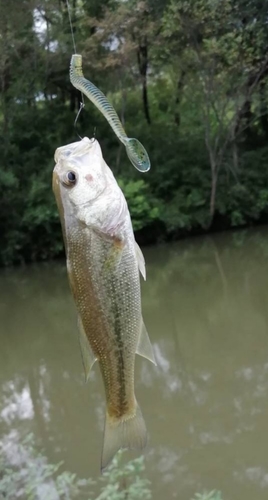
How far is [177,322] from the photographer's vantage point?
8.01 m

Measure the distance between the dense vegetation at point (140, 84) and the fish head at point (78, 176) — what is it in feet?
37.4

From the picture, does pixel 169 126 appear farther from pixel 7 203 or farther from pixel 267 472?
pixel 267 472

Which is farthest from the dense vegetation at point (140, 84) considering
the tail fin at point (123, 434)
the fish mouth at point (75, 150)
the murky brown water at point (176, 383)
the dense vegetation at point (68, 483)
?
the tail fin at point (123, 434)

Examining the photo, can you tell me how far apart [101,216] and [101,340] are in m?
0.31

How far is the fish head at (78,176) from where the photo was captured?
1.46m

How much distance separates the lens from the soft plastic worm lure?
1289 millimetres

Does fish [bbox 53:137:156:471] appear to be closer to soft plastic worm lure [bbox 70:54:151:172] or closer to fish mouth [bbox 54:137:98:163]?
fish mouth [bbox 54:137:98:163]

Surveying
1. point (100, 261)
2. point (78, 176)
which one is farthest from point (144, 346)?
point (78, 176)

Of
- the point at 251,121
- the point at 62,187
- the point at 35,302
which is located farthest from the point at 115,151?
the point at 62,187

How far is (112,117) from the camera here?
1339 mm

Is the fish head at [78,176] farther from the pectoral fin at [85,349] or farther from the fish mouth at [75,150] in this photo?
the pectoral fin at [85,349]

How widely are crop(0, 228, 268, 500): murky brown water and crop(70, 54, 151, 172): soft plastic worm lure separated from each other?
10.9 feet

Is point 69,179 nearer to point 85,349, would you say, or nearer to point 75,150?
point 75,150

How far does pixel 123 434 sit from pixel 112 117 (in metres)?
0.77
